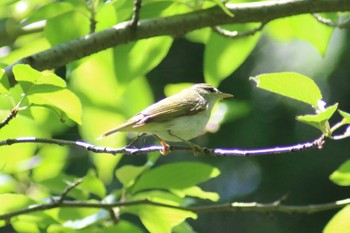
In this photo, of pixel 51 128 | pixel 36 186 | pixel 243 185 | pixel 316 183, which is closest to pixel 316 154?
pixel 316 183

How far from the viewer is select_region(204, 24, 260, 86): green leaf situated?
183 centimetres

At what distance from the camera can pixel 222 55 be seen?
1858 millimetres

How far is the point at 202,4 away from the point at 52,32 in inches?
15.3

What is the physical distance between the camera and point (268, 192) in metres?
4.52

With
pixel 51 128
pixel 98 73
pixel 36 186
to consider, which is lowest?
pixel 36 186

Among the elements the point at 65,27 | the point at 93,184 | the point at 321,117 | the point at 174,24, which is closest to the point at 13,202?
the point at 93,184

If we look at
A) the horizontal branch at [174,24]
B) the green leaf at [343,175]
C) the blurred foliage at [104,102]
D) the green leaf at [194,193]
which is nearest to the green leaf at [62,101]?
the blurred foliage at [104,102]

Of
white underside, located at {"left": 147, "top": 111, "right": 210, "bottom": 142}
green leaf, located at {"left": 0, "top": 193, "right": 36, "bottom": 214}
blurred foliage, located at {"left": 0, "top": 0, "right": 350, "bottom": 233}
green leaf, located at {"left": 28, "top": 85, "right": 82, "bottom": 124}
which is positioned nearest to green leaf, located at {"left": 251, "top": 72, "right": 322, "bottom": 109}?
blurred foliage, located at {"left": 0, "top": 0, "right": 350, "bottom": 233}

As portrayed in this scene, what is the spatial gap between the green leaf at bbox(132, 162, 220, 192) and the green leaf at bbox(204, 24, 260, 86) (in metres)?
0.22

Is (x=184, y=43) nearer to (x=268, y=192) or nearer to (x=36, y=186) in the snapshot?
(x=268, y=192)

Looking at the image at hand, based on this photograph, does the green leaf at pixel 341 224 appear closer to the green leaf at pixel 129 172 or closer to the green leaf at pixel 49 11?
the green leaf at pixel 129 172

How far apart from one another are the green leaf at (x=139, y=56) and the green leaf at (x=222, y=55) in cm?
11

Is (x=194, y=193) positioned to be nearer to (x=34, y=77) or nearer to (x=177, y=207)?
(x=177, y=207)

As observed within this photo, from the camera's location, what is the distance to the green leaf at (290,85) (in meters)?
1.33
